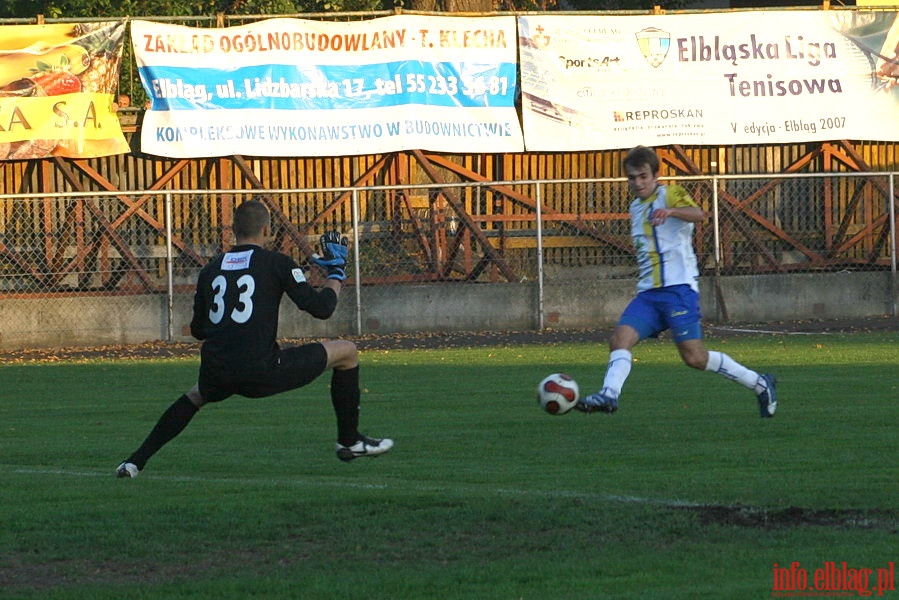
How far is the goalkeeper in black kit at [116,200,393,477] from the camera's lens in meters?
9.02

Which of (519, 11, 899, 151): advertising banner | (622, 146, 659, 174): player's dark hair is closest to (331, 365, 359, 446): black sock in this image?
(622, 146, 659, 174): player's dark hair

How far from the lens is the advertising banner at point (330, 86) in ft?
72.2

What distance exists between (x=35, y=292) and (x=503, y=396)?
924cm

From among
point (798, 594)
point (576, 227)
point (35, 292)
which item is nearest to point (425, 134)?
point (576, 227)

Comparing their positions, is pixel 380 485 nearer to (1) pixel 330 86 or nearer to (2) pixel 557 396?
(2) pixel 557 396

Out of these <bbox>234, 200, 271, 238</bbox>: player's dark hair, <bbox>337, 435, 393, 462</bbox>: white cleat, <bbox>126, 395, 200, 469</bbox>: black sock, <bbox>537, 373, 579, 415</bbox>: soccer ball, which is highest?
<bbox>234, 200, 271, 238</bbox>: player's dark hair

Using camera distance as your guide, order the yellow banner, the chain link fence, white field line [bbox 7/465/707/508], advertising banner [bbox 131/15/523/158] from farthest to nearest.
A: advertising banner [bbox 131/15/523/158]
the yellow banner
the chain link fence
white field line [bbox 7/465/707/508]

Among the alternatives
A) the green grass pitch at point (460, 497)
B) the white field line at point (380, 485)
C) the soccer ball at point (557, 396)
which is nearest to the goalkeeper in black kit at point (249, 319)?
the white field line at point (380, 485)

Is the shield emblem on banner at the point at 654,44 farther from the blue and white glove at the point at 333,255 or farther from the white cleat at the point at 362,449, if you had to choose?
the blue and white glove at the point at 333,255

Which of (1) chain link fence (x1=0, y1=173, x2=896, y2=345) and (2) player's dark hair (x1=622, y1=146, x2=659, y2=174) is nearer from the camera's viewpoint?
(2) player's dark hair (x1=622, y1=146, x2=659, y2=174)

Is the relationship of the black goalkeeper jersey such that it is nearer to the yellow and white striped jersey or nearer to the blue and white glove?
the blue and white glove

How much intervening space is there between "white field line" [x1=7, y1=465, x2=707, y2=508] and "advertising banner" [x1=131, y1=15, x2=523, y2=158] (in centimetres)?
1244

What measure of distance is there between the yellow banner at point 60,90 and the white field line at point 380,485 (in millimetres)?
12247

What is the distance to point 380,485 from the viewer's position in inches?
355
